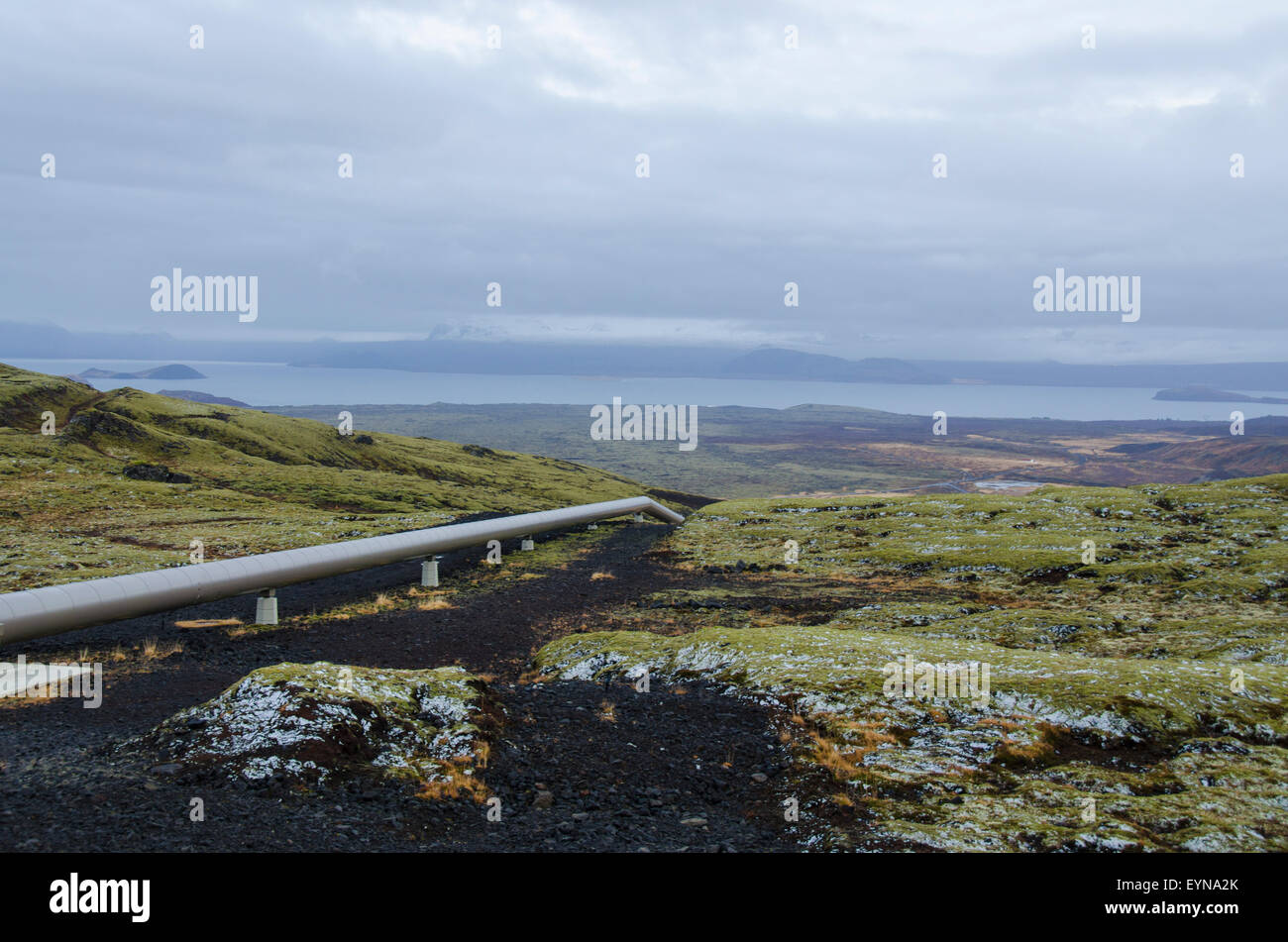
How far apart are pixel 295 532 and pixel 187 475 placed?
46.5 meters

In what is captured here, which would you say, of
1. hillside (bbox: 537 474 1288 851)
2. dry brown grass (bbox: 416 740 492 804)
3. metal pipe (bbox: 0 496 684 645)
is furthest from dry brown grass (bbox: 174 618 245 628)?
dry brown grass (bbox: 416 740 492 804)

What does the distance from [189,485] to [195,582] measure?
6735 cm

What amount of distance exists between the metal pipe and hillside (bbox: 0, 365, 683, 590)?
1438 centimetres

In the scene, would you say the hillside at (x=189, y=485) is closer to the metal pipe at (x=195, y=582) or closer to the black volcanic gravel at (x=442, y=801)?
the metal pipe at (x=195, y=582)

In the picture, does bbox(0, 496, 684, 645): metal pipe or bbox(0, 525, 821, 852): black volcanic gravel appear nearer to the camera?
bbox(0, 525, 821, 852): black volcanic gravel

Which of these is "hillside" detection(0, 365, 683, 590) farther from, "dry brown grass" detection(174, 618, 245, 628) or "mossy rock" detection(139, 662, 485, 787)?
"mossy rock" detection(139, 662, 485, 787)

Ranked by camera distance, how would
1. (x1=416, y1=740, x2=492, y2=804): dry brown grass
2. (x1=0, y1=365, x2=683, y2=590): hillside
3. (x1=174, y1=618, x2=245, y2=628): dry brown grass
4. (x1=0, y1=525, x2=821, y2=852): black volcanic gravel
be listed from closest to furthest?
1. (x1=0, y1=525, x2=821, y2=852): black volcanic gravel
2. (x1=416, y1=740, x2=492, y2=804): dry brown grass
3. (x1=174, y1=618, x2=245, y2=628): dry brown grass
4. (x1=0, y1=365, x2=683, y2=590): hillside

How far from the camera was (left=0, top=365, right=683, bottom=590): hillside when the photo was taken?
5972cm

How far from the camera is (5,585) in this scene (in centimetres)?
4403

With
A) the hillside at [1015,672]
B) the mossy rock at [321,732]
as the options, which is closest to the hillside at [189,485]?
the mossy rock at [321,732]

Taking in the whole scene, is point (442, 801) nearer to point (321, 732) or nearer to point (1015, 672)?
point (321, 732)

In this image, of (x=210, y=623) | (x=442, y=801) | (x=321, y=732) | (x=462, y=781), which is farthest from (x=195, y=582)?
(x=442, y=801)

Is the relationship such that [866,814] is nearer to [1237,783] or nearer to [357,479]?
[1237,783]

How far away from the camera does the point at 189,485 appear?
93.2 meters
